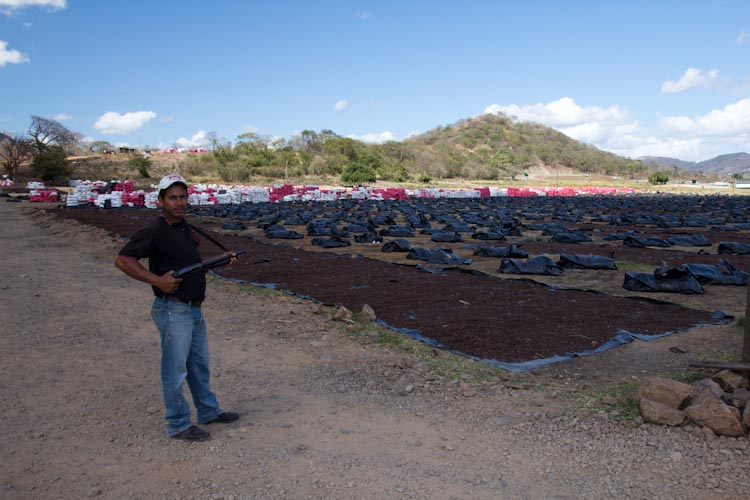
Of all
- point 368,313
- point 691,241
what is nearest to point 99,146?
point 691,241

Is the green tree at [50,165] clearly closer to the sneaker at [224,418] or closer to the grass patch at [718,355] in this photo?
the sneaker at [224,418]

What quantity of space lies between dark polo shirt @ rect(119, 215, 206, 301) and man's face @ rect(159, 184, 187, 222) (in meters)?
0.07

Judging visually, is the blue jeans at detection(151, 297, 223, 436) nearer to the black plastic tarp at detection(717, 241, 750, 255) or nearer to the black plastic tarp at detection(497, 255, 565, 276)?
the black plastic tarp at detection(497, 255, 565, 276)

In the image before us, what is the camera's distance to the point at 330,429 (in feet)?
13.5

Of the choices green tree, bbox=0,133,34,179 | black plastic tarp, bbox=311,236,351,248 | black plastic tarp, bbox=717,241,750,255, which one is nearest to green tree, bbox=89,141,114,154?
green tree, bbox=0,133,34,179

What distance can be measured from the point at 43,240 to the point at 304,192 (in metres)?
23.2

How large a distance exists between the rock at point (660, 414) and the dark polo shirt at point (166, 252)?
3234mm

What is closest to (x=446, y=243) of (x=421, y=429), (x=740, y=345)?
(x=740, y=345)

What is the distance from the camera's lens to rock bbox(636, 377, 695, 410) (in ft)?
13.9

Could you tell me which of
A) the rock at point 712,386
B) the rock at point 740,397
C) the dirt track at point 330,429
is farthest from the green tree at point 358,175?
the rock at point 740,397

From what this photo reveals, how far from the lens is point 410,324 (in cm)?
705

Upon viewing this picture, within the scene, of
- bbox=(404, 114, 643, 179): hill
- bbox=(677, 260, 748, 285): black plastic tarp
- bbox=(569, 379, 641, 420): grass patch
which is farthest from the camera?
bbox=(404, 114, 643, 179): hill

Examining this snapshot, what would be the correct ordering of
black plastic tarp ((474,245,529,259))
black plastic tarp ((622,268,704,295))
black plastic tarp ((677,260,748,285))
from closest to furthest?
black plastic tarp ((622,268,704,295)), black plastic tarp ((677,260,748,285)), black plastic tarp ((474,245,529,259))

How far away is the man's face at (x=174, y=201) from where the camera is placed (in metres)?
3.71
